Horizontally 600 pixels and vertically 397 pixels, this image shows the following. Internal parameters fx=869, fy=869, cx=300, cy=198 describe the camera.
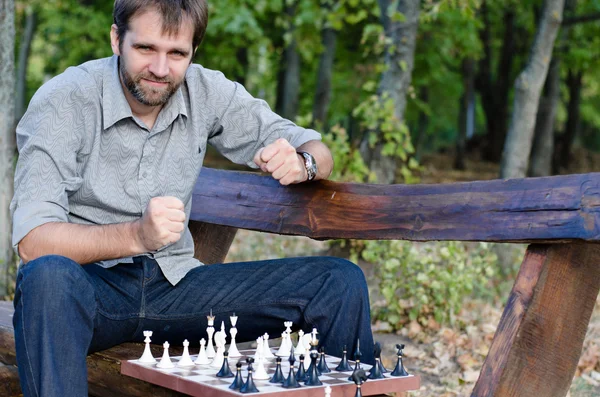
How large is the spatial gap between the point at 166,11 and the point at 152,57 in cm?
19

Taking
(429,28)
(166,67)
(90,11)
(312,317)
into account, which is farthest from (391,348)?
(90,11)

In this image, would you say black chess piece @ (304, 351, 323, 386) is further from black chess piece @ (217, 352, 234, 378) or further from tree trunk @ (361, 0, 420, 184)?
tree trunk @ (361, 0, 420, 184)

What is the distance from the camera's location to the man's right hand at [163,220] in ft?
9.59

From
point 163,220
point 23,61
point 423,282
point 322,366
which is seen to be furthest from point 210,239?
point 23,61

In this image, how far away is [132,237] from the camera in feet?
10.0

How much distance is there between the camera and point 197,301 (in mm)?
3520

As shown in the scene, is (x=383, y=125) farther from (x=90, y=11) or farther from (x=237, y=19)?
(x=90, y=11)

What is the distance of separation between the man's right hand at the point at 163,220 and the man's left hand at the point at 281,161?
0.60m

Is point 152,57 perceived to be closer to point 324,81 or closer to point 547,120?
point 324,81

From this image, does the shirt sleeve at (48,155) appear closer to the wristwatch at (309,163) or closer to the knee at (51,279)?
the knee at (51,279)

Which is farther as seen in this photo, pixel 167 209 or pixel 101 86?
pixel 101 86

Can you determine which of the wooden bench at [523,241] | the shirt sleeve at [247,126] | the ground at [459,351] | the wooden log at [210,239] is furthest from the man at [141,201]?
the ground at [459,351]

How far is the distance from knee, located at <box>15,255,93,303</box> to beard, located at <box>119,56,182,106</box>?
31.1 inches

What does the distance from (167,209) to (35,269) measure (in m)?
0.50
